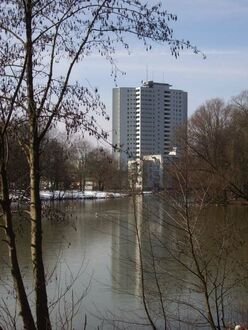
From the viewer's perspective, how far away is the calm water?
7516mm

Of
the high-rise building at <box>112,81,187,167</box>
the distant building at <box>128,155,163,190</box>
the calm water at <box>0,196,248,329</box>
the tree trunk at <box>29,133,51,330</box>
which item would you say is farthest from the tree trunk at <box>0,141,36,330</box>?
the high-rise building at <box>112,81,187,167</box>

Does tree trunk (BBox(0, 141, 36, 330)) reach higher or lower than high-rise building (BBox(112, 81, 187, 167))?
lower

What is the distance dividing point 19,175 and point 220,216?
22.4ft

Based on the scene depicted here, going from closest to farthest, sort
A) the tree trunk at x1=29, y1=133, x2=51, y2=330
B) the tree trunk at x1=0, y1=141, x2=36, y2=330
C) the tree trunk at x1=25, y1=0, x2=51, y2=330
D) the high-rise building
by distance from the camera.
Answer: the tree trunk at x1=0, y1=141, x2=36, y2=330, the tree trunk at x1=25, y1=0, x2=51, y2=330, the tree trunk at x1=29, y1=133, x2=51, y2=330, the high-rise building

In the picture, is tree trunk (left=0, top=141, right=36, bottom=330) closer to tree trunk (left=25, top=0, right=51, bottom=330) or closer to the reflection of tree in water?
tree trunk (left=25, top=0, right=51, bottom=330)

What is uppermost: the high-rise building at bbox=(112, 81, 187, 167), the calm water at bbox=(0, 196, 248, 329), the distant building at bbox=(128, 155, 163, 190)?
the high-rise building at bbox=(112, 81, 187, 167)

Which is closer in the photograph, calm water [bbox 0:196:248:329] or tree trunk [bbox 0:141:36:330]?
tree trunk [bbox 0:141:36:330]

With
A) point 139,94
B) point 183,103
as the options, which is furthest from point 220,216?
point 139,94

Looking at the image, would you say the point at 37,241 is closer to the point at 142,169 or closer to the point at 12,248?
the point at 12,248

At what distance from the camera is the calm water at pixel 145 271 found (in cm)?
752

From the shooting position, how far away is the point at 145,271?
7500 mm

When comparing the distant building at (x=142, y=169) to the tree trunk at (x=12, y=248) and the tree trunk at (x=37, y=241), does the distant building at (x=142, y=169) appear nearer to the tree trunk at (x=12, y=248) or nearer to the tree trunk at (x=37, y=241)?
the tree trunk at (x=37, y=241)

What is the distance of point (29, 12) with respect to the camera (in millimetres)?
5406

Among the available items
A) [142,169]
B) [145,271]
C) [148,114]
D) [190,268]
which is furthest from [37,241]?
[148,114]
